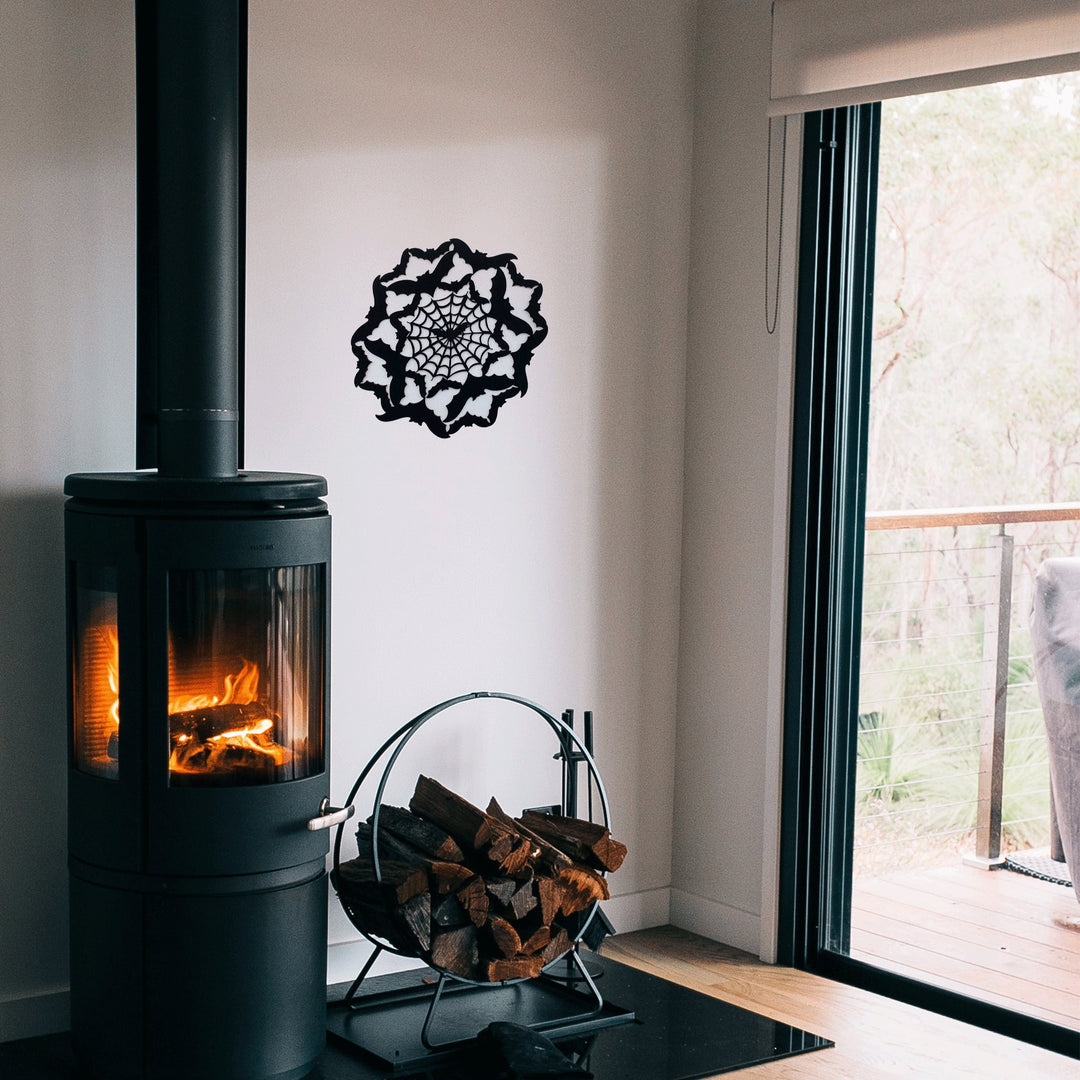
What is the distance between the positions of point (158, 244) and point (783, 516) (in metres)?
1.58

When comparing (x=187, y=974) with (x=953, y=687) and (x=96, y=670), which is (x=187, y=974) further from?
(x=953, y=687)

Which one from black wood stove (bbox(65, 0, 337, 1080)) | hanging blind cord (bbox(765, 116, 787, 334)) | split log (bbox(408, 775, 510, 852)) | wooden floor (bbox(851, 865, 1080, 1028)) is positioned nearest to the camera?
black wood stove (bbox(65, 0, 337, 1080))

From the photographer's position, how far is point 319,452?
10.2ft

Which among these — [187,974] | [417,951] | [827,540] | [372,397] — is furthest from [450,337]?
[187,974]

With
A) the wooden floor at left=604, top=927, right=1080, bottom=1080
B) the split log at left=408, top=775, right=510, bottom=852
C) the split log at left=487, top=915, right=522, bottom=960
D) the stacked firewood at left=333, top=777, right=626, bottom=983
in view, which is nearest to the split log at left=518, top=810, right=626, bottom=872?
the stacked firewood at left=333, top=777, right=626, bottom=983

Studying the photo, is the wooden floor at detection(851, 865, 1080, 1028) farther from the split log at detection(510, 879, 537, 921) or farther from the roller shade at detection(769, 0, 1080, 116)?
the roller shade at detection(769, 0, 1080, 116)

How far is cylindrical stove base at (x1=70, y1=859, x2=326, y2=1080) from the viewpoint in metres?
2.52

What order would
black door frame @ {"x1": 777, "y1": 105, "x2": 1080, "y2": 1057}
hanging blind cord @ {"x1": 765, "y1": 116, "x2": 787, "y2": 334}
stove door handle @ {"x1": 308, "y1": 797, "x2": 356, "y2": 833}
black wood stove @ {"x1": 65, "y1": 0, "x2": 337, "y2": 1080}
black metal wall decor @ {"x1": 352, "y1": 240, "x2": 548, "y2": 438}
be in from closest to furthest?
1. black wood stove @ {"x1": 65, "y1": 0, "x2": 337, "y2": 1080}
2. stove door handle @ {"x1": 308, "y1": 797, "x2": 356, "y2": 833}
3. black metal wall decor @ {"x1": 352, "y1": 240, "x2": 548, "y2": 438}
4. black door frame @ {"x1": 777, "y1": 105, "x2": 1080, "y2": 1057}
5. hanging blind cord @ {"x1": 765, "y1": 116, "x2": 787, "y2": 334}

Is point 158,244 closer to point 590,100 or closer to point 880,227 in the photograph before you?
point 590,100

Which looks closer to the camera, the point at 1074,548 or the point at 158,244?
the point at 158,244

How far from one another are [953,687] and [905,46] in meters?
1.35

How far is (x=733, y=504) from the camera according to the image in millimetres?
3584

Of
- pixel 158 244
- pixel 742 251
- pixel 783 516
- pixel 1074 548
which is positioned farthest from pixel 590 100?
pixel 1074 548

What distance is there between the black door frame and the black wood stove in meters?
1.25
